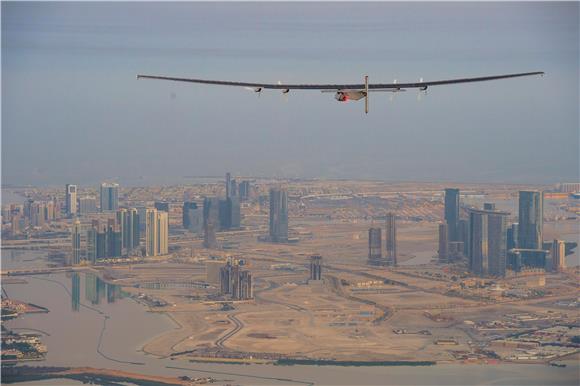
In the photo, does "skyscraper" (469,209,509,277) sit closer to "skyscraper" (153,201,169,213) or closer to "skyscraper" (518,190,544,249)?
"skyscraper" (518,190,544,249)

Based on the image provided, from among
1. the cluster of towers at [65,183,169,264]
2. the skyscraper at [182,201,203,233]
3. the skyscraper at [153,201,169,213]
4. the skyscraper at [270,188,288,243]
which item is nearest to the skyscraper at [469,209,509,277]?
the skyscraper at [270,188,288,243]

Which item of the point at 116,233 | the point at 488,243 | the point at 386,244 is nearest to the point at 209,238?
the point at 116,233

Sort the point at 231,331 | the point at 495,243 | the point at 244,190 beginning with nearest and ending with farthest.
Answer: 1. the point at 231,331
2. the point at 495,243
3. the point at 244,190

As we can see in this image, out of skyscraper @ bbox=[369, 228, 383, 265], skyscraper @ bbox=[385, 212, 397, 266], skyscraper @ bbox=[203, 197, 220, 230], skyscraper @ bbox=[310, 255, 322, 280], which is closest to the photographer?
skyscraper @ bbox=[310, 255, 322, 280]

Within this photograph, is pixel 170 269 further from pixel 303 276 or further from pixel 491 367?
pixel 491 367

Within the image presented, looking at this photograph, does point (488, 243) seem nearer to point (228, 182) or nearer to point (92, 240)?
point (228, 182)

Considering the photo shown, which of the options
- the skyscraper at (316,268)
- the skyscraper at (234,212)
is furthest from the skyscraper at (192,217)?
the skyscraper at (316,268)
